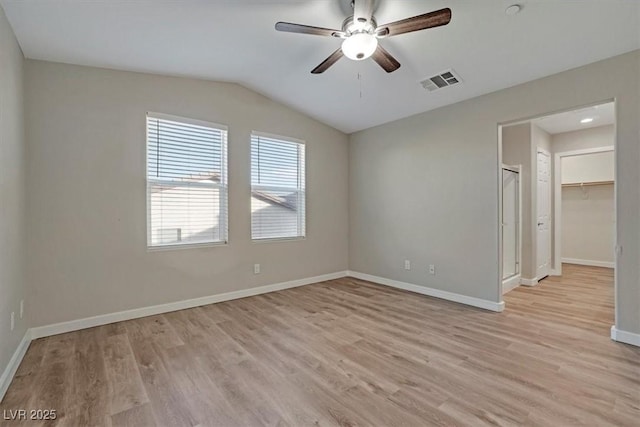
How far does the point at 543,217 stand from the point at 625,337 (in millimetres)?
2858

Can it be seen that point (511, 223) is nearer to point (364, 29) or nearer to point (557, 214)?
point (557, 214)

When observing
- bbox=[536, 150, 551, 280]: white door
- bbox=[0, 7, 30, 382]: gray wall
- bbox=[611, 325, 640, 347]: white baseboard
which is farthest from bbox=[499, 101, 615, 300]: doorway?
bbox=[0, 7, 30, 382]: gray wall

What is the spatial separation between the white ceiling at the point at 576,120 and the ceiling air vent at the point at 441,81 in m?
1.65

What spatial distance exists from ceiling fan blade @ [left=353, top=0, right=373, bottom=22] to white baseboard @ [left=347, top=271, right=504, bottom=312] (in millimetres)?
3268

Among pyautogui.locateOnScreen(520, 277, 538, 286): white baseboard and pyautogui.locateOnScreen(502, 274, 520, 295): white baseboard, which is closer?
pyautogui.locateOnScreen(502, 274, 520, 295): white baseboard

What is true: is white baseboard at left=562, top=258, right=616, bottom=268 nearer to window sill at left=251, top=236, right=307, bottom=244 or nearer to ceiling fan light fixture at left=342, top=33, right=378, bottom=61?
window sill at left=251, top=236, right=307, bottom=244

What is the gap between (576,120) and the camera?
448cm

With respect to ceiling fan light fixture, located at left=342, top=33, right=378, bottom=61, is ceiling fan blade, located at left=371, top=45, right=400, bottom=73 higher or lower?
higher

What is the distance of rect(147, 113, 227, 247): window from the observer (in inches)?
133

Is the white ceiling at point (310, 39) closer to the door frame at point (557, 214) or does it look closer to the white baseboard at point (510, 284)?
the white baseboard at point (510, 284)

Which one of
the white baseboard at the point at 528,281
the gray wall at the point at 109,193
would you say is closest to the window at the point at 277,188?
the gray wall at the point at 109,193

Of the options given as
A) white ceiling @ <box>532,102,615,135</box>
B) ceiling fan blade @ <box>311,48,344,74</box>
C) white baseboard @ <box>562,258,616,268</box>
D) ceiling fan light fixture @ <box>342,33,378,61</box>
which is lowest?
white baseboard @ <box>562,258,616,268</box>

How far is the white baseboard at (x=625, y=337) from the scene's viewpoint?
252cm

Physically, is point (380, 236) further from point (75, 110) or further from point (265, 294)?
point (75, 110)
